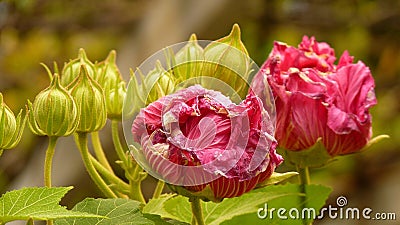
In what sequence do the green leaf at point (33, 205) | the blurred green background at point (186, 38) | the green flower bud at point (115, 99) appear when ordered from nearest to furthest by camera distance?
the green leaf at point (33, 205) → the green flower bud at point (115, 99) → the blurred green background at point (186, 38)

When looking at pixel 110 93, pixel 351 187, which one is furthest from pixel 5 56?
pixel 110 93

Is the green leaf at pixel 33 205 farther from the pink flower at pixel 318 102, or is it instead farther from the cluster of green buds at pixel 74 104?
the pink flower at pixel 318 102

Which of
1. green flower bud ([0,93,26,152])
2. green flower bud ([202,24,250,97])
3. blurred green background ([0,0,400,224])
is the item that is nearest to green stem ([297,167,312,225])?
green flower bud ([202,24,250,97])

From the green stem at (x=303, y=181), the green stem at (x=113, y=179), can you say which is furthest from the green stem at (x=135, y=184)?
the green stem at (x=303, y=181)

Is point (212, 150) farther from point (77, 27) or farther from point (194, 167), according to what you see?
point (77, 27)

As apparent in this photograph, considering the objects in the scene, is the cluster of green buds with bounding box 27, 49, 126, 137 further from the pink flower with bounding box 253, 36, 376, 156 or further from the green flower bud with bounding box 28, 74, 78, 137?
the pink flower with bounding box 253, 36, 376, 156
